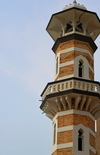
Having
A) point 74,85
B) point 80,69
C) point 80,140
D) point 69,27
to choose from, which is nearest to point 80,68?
point 80,69

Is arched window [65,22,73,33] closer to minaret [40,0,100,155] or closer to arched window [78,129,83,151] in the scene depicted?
minaret [40,0,100,155]

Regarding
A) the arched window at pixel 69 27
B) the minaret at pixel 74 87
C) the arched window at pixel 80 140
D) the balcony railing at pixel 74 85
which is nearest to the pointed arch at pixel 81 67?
the minaret at pixel 74 87

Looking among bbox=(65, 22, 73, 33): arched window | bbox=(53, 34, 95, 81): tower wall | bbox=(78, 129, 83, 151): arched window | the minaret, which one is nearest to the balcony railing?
the minaret

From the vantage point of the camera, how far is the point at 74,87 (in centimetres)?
1752

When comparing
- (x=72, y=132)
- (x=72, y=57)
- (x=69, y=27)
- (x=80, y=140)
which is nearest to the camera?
(x=72, y=132)

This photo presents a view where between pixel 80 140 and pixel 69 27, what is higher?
pixel 69 27

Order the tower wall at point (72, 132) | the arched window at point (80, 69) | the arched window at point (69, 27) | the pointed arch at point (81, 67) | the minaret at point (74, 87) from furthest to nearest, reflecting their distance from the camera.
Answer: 1. the arched window at point (69, 27)
2. the arched window at point (80, 69)
3. the pointed arch at point (81, 67)
4. the minaret at point (74, 87)
5. the tower wall at point (72, 132)

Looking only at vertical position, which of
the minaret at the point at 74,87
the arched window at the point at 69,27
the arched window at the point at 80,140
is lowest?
the arched window at the point at 80,140

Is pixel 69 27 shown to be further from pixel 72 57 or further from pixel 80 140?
pixel 80 140

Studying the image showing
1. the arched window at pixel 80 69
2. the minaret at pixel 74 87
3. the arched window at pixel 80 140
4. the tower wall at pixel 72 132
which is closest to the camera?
the tower wall at pixel 72 132

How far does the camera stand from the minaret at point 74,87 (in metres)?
17.2

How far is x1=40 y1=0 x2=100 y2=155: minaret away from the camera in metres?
17.2

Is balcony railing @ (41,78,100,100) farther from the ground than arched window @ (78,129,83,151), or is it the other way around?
balcony railing @ (41,78,100,100)

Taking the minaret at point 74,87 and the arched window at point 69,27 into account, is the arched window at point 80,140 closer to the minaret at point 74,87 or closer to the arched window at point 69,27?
the minaret at point 74,87
